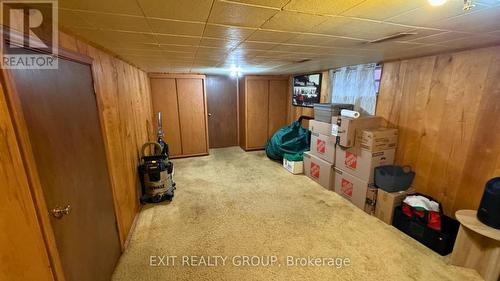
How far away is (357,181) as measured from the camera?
2.98 m

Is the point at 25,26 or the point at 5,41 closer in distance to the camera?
the point at 5,41

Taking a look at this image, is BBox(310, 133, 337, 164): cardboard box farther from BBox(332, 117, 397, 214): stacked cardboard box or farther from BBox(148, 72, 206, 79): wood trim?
BBox(148, 72, 206, 79): wood trim

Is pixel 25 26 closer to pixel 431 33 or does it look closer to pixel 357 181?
pixel 431 33

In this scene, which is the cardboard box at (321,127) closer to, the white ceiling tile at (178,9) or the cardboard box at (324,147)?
the cardboard box at (324,147)

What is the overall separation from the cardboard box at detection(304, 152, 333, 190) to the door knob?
10.6ft

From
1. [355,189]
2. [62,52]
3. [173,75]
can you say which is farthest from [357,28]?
[173,75]

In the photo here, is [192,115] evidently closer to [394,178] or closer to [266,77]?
[266,77]

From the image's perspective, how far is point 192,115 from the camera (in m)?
5.08

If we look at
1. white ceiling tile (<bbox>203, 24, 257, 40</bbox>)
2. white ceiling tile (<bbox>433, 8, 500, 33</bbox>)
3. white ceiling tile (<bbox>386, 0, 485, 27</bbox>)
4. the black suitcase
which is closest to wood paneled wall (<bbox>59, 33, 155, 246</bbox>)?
white ceiling tile (<bbox>203, 24, 257, 40</bbox>)

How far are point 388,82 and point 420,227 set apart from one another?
1.89 metres

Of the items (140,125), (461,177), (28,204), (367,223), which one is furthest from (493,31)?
(140,125)

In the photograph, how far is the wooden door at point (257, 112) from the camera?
537cm

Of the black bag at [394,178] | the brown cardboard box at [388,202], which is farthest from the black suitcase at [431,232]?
the black bag at [394,178]

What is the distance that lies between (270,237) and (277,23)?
A: 6.87 ft
